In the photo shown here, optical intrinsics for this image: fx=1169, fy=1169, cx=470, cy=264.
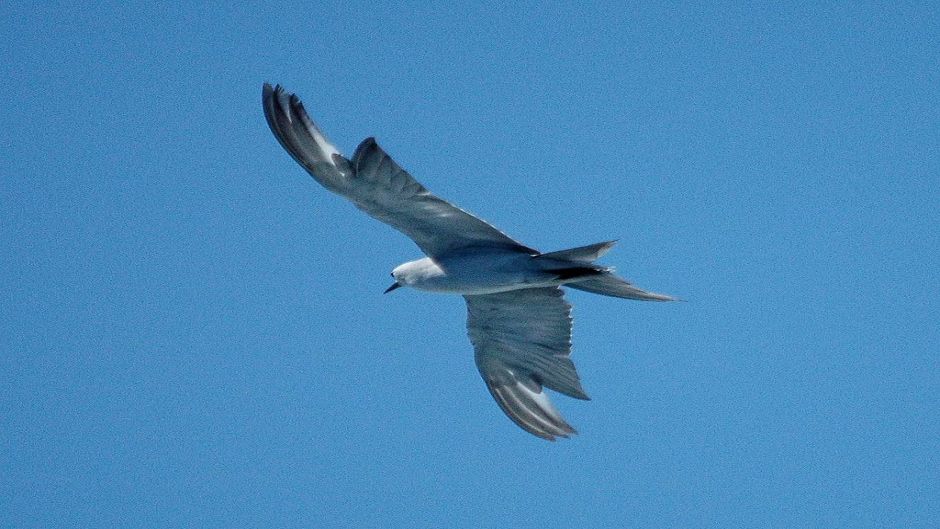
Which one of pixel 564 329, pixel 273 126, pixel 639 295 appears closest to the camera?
pixel 273 126

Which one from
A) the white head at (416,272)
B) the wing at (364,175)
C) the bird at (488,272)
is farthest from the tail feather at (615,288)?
the white head at (416,272)

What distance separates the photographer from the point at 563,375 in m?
12.4

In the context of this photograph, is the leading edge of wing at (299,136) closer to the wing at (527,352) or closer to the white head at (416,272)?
the white head at (416,272)

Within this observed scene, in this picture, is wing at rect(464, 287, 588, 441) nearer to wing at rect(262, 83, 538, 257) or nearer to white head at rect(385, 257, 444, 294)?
white head at rect(385, 257, 444, 294)

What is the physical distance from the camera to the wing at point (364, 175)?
9.98m

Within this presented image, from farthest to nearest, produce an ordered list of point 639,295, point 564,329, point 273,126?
point 564,329 < point 639,295 < point 273,126

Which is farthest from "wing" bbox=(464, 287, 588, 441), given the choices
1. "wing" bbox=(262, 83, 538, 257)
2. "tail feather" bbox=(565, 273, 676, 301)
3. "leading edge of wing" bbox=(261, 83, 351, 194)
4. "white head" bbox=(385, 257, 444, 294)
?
"leading edge of wing" bbox=(261, 83, 351, 194)

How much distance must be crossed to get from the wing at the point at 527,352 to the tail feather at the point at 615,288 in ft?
2.54

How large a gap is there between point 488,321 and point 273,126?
3415mm

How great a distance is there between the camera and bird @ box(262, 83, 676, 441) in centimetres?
1023

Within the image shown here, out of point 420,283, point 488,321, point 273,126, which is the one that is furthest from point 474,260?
point 273,126

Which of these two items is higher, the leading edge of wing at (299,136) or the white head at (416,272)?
the leading edge of wing at (299,136)

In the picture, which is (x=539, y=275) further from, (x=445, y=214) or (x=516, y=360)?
(x=516, y=360)

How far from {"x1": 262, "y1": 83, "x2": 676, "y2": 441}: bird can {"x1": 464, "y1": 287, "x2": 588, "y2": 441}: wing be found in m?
0.01
